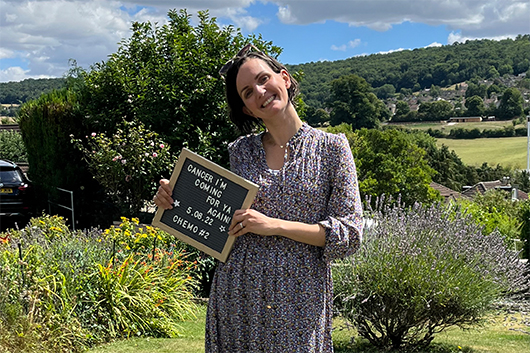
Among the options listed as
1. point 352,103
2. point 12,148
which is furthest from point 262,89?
point 352,103

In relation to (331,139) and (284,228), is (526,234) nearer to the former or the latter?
(331,139)

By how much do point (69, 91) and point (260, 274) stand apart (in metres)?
11.7

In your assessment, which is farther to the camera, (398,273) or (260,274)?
(398,273)

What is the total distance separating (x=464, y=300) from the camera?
495 cm

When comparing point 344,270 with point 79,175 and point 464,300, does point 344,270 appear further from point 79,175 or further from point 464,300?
point 79,175

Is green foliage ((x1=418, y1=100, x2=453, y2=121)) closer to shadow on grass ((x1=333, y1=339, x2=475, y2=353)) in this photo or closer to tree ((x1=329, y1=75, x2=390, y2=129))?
tree ((x1=329, y1=75, x2=390, y2=129))

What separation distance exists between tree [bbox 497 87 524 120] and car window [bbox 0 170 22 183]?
96944 millimetres

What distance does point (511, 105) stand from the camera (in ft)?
329

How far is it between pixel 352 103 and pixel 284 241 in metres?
81.2

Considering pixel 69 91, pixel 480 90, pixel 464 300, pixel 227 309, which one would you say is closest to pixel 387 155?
pixel 69 91

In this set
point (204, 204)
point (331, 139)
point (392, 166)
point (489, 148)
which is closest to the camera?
point (331, 139)

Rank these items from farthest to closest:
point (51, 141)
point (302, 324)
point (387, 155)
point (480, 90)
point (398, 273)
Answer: point (480, 90) → point (387, 155) → point (51, 141) → point (398, 273) → point (302, 324)

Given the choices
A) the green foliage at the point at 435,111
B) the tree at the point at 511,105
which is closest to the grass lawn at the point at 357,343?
the green foliage at the point at 435,111

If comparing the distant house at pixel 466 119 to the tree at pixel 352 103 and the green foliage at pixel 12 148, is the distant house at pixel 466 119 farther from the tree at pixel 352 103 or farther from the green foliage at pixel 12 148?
the green foliage at pixel 12 148
